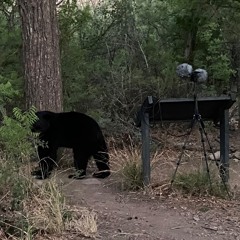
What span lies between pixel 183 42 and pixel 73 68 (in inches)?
150

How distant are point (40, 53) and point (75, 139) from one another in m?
1.78

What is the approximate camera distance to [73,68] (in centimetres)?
1153

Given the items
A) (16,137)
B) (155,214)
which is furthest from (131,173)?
(16,137)

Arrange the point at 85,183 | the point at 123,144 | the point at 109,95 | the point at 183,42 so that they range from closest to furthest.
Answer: the point at 85,183 < the point at 123,144 < the point at 109,95 < the point at 183,42

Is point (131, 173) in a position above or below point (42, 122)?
below

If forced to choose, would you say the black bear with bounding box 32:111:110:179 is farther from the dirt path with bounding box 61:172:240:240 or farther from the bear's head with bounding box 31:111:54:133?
the dirt path with bounding box 61:172:240:240

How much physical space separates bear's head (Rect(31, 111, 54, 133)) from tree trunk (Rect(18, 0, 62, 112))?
0.97 meters

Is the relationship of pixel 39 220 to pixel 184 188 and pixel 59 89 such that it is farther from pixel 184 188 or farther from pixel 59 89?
pixel 59 89

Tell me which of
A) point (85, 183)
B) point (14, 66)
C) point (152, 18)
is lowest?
point (85, 183)

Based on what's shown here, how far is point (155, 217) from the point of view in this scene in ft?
20.9

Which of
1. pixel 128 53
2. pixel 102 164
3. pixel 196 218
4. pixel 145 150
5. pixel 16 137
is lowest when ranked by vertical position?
pixel 196 218

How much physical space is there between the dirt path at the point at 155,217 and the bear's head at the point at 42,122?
Result: 3.72 feet

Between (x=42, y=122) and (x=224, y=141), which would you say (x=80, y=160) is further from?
(x=224, y=141)

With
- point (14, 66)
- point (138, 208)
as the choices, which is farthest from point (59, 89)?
point (138, 208)
